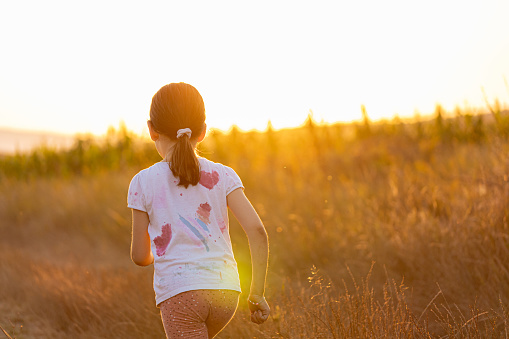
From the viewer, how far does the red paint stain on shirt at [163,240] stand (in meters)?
2.02

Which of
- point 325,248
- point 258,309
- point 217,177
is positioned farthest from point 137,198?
point 325,248

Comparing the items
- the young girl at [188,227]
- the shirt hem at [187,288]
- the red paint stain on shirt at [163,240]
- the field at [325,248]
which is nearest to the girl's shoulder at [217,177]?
the young girl at [188,227]

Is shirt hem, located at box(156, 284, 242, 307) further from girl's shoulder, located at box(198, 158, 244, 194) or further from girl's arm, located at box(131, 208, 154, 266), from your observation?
girl's shoulder, located at box(198, 158, 244, 194)

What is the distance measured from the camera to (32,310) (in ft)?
15.4

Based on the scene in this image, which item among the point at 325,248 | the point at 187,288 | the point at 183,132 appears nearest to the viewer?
the point at 187,288

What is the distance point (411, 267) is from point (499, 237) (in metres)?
0.86

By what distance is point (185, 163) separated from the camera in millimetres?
1970

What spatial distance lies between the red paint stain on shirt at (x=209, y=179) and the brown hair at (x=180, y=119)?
0.04 metres

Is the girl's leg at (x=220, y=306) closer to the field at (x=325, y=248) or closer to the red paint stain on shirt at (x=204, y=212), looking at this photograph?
the red paint stain on shirt at (x=204, y=212)

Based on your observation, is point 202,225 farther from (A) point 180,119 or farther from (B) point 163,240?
(A) point 180,119

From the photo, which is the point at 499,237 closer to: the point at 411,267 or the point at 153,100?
the point at 411,267

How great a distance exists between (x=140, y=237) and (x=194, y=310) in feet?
1.39

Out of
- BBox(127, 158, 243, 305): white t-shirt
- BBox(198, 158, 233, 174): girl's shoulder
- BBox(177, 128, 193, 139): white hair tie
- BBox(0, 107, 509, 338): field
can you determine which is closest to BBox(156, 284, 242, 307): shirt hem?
BBox(127, 158, 243, 305): white t-shirt

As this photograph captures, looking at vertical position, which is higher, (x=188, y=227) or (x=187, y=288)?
(x=188, y=227)
